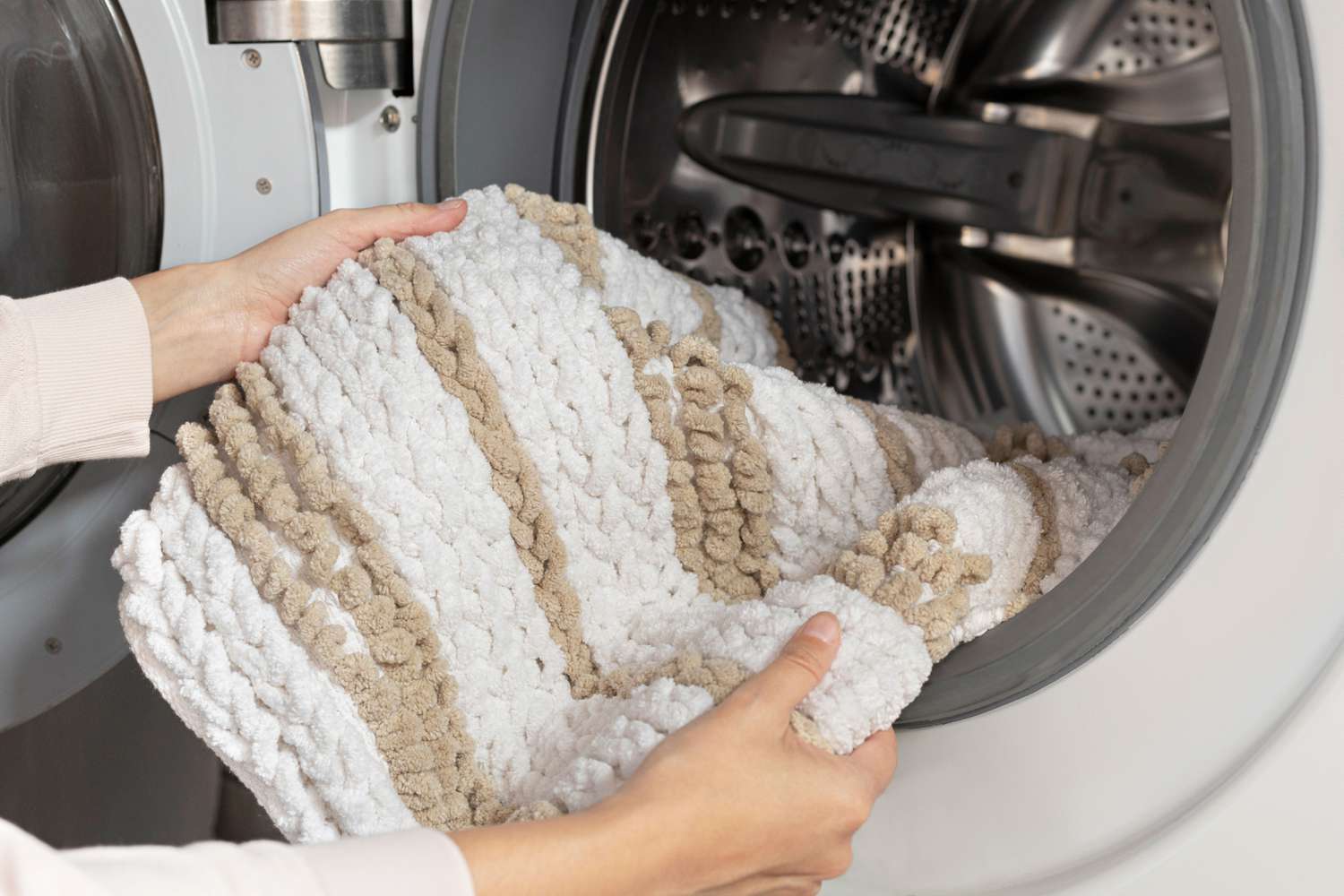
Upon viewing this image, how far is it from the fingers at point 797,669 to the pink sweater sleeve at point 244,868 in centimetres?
14

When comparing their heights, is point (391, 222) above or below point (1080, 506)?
above

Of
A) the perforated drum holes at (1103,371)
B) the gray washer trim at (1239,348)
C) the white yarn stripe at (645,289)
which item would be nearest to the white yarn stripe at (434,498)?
the white yarn stripe at (645,289)

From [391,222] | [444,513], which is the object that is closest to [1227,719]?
[444,513]

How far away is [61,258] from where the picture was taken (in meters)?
0.73

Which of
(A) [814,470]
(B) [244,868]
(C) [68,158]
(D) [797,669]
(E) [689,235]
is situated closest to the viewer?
(B) [244,868]

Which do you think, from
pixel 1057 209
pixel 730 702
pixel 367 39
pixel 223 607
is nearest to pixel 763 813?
pixel 730 702

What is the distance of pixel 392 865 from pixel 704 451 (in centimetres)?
26

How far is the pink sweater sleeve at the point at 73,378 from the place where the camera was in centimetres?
61

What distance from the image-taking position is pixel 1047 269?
963mm

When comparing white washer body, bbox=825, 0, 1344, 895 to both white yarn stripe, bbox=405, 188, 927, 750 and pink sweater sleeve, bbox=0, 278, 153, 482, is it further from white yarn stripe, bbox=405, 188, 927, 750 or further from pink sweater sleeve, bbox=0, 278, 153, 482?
pink sweater sleeve, bbox=0, 278, 153, 482

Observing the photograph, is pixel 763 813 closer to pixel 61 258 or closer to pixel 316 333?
pixel 316 333

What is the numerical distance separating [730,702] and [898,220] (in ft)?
1.93

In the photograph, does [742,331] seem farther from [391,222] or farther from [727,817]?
[727,817]

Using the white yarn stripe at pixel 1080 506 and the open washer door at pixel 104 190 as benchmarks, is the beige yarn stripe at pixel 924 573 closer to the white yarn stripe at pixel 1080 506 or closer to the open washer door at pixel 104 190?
the white yarn stripe at pixel 1080 506
